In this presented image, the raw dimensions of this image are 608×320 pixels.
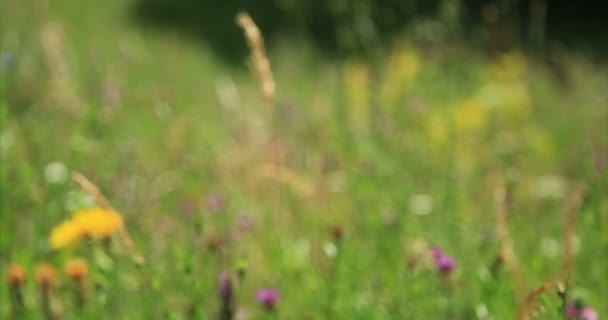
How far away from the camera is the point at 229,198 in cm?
220

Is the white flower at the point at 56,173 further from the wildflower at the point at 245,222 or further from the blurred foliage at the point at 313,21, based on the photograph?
the blurred foliage at the point at 313,21

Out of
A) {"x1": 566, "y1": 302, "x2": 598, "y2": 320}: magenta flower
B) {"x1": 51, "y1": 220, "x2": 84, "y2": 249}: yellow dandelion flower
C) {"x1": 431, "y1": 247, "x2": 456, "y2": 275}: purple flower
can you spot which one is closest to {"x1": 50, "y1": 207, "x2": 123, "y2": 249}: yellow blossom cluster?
{"x1": 51, "y1": 220, "x2": 84, "y2": 249}: yellow dandelion flower

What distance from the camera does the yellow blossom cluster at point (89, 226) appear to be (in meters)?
1.65

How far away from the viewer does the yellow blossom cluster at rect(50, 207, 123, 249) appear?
5.42 ft

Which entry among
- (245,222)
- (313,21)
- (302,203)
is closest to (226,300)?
(245,222)

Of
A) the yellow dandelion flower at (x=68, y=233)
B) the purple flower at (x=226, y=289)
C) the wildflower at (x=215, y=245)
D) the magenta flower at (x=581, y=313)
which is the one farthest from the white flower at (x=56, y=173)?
the magenta flower at (x=581, y=313)

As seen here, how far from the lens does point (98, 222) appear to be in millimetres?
1671

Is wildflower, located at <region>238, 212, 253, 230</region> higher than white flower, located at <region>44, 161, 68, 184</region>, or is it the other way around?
wildflower, located at <region>238, 212, 253, 230</region>

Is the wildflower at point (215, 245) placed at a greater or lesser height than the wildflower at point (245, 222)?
greater

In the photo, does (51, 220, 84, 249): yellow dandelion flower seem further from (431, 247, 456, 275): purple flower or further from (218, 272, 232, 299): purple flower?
(431, 247, 456, 275): purple flower

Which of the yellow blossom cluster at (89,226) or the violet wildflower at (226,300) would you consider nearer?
the violet wildflower at (226,300)

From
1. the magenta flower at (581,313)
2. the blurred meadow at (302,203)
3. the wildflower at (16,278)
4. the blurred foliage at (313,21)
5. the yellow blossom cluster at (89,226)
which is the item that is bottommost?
the blurred foliage at (313,21)

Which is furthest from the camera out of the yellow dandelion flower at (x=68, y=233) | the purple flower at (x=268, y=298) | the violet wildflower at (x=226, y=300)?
the yellow dandelion flower at (x=68, y=233)

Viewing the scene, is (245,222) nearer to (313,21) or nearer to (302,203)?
(302,203)
